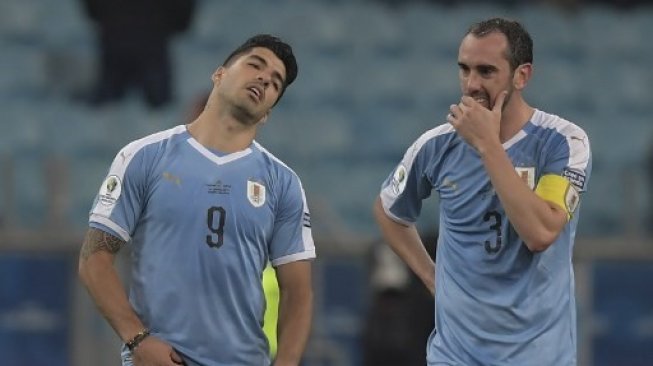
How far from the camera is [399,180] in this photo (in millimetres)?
5660

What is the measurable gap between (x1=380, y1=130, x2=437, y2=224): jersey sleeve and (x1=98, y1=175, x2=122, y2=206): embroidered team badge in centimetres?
115

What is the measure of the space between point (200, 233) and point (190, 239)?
1.5 inches

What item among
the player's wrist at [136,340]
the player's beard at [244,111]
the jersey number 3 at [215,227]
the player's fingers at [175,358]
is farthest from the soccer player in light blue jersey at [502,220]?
the player's wrist at [136,340]

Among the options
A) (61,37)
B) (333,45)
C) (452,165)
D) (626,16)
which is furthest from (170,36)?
(452,165)

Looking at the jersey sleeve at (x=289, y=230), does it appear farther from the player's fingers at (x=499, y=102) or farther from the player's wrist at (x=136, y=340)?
the player's fingers at (x=499, y=102)

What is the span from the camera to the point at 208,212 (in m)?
5.00

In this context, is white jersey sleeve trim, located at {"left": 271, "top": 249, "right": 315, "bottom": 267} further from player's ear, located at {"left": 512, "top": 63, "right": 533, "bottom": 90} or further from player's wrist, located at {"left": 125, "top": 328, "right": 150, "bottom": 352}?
player's ear, located at {"left": 512, "top": 63, "right": 533, "bottom": 90}

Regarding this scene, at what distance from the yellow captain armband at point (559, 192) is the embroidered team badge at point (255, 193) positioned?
91cm

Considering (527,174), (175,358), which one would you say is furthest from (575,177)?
(175,358)

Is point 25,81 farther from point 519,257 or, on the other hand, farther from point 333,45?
point 519,257

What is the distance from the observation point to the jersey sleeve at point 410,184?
5500mm

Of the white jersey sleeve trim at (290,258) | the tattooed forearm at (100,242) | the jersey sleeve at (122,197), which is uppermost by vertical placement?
the jersey sleeve at (122,197)

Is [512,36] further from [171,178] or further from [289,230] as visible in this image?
[171,178]

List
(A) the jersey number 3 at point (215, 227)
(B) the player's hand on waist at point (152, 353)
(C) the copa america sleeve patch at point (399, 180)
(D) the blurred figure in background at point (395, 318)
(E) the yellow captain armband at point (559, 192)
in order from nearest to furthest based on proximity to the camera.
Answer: (B) the player's hand on waist at point (152, 353) < (A) the jersey number 3 at point (215, 227) < (E) the yellow captain armband at point (559, 192) < (C) the copa america sleeve patch at point (399, 180) < (D) the blurred figure in background at point (395, 318)
